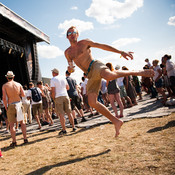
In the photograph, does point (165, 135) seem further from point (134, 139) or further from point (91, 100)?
point (91, 100)

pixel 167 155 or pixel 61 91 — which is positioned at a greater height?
pixel 61 91

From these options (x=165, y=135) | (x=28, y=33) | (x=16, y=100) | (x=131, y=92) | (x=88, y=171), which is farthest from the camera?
(x=28, y=33)

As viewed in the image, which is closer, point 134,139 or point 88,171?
point 88,171

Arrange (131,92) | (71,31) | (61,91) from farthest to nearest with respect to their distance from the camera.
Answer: (131,92)
(61,91)
(71,31)

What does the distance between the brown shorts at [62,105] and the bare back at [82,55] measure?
2.22 m

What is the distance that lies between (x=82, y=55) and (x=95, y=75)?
0.51 meters

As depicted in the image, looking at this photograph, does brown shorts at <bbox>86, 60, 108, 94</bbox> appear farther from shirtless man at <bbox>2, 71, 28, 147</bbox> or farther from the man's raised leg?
shirtless man at <bbox>2, 71, 28, 147</bbox>

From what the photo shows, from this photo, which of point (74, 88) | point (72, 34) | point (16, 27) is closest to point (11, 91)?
point (72, 34)

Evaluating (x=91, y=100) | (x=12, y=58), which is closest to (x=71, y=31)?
(x=91, y=100)

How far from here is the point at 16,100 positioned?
462 centimetres

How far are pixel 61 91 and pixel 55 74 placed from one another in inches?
25.8

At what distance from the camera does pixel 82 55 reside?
3.12 metres

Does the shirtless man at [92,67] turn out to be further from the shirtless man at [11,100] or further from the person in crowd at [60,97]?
the shirtless man at [11,100]

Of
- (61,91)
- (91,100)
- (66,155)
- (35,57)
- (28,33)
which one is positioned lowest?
(66,155)
